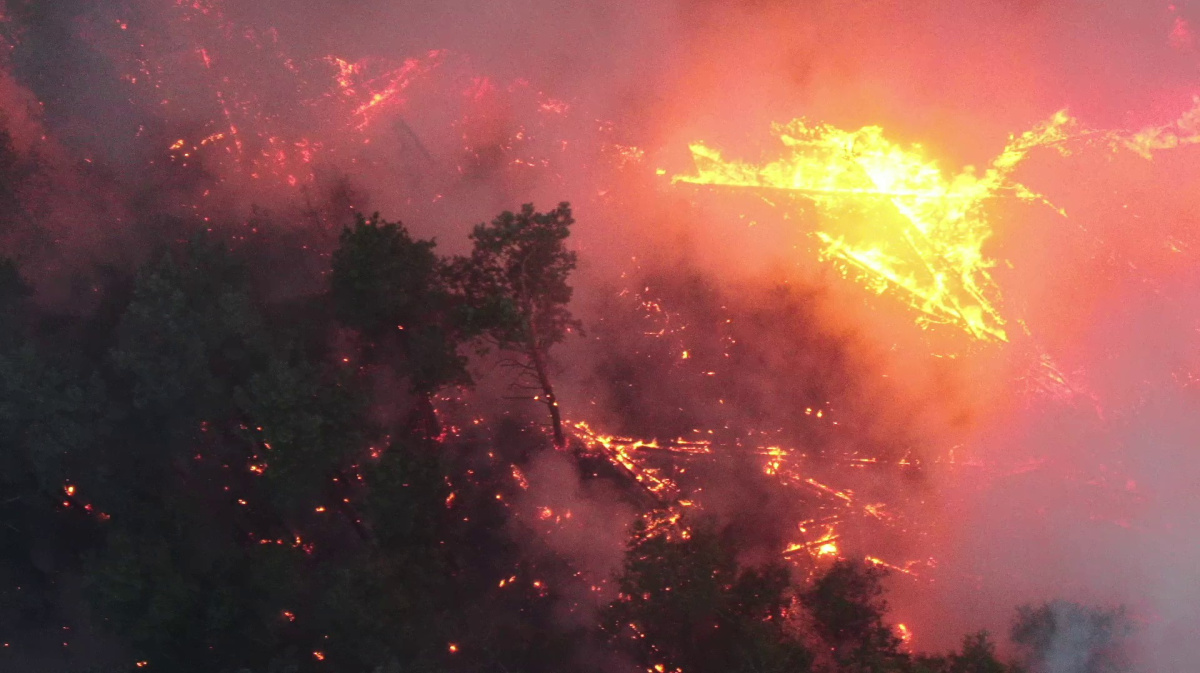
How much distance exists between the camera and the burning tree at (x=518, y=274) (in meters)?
13.3

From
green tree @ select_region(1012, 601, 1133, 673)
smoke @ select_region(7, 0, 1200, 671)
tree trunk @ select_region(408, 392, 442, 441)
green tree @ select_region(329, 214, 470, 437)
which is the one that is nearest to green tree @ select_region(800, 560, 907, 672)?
smoke @ select_region(7, 0, 1200, 671)

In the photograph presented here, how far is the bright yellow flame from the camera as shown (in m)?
19.9

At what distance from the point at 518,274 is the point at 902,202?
12.9m

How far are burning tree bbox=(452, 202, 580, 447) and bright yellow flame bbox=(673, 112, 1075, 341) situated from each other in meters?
9.48

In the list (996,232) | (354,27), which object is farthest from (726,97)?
(354,27)

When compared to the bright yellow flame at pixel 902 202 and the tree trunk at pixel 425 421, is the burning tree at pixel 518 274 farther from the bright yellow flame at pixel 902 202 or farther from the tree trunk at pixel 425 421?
the bright yellow flame at pixel 902 202

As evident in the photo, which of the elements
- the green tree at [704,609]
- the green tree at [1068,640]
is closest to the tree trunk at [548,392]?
the green tree at [704,609]

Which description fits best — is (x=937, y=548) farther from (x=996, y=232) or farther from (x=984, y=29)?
(x=984, y=29)

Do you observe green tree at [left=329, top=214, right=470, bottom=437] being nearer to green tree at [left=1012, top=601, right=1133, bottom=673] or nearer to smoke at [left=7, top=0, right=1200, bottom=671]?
smoke at [left=7, top=0, right=1200, bottom=671]

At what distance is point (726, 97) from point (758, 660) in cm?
1766

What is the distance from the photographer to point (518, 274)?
45.3ft

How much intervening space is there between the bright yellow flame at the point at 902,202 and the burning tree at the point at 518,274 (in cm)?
948

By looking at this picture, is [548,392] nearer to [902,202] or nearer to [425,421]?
[425,421]

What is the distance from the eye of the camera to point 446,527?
1480 cm
